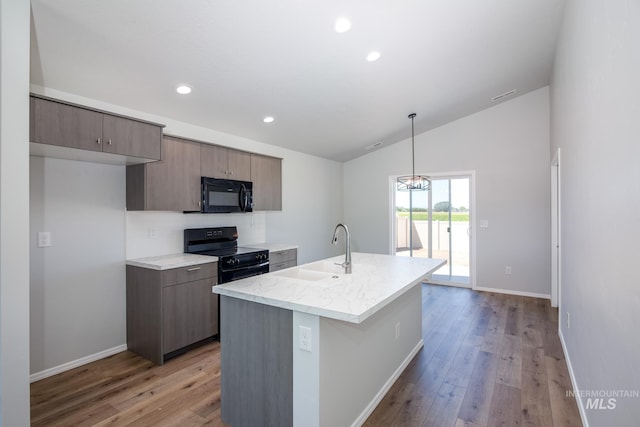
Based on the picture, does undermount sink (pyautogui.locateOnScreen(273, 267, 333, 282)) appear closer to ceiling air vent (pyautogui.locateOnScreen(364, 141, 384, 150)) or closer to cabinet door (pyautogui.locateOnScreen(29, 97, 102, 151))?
cabinet door (pyautogui.locateOnScreen(29, 97, 102, 151))

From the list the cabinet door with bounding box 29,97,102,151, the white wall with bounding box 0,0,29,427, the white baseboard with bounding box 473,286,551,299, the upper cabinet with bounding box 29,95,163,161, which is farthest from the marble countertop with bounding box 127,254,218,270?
the white baseboard with bounding box 473,286,551,299

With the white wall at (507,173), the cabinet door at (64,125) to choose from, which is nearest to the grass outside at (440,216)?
the white wall at (507,173)

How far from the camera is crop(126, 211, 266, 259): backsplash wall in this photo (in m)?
3.10

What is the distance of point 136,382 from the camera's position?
2.51 meters

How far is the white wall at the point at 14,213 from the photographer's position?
4.95 ft

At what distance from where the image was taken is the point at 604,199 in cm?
163

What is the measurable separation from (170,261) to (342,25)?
8.16ft

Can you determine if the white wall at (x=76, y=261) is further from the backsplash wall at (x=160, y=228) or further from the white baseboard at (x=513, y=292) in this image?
the white baseboard at (x=513, y=292)

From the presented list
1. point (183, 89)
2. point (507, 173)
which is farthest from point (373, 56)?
point (507, 173)

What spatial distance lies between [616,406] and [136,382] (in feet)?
9.82

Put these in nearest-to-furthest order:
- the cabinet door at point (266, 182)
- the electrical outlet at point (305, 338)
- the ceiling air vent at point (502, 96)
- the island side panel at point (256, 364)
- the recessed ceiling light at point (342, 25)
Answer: the electrical outlet at point (305, 338) → the island side panel at point (256, 364) → the recessed ceiling light at point (342, 25) → the cabinet door at point (266, 182) → the ceiling air vent at point (502, 96)

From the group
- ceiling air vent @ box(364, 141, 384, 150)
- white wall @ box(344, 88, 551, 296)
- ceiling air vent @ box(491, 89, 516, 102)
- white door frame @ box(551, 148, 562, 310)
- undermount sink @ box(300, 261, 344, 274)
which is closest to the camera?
undermount sink @ box(300, 261, 344, 274)

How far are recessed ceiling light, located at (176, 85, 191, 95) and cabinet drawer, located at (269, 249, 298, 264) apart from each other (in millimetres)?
1977

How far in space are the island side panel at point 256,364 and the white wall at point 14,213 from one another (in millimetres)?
975
